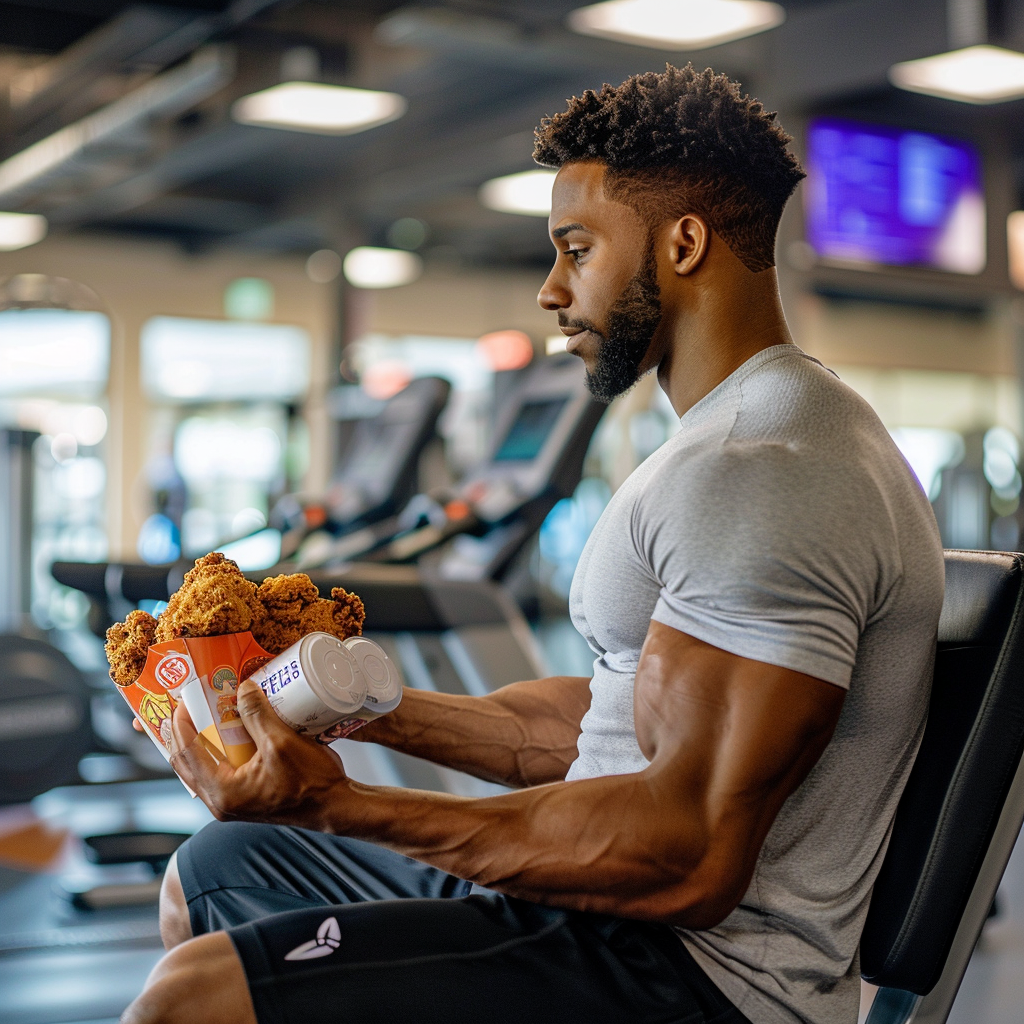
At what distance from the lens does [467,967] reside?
0.93 meters

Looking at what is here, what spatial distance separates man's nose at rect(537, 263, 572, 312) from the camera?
Result: 1.16m

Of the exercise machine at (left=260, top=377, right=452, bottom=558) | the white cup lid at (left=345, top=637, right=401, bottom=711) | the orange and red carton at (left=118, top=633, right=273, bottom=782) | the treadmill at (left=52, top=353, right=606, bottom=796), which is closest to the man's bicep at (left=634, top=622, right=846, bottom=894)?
the white cup lid at (left=345, top=637, right=401, bottom=711)

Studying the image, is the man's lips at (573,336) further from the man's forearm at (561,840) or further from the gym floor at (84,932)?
the gym floor at (84,932)

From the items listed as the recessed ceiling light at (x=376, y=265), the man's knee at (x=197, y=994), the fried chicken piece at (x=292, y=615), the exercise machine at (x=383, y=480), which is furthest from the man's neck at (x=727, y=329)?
the recessed ceiling light at (x=376, y=265)

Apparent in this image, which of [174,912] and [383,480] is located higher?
[174,912]

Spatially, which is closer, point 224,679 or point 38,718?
point 224,679

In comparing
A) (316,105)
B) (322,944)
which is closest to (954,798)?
(322,944)

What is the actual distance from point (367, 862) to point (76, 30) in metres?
5.74

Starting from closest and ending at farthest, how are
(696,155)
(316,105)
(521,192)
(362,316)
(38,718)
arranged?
1. (696,155)
2. (38,718)
3. (316,105)
4. (521,192)
5. (362,316)

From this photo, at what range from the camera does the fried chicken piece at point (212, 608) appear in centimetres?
96

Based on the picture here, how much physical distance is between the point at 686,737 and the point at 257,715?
0.33 metres

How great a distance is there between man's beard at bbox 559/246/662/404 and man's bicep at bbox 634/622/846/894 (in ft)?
1.10

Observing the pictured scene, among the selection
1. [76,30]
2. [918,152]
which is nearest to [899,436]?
[918,152]

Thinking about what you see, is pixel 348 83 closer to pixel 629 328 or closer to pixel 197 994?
pixel 629 328
